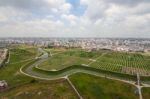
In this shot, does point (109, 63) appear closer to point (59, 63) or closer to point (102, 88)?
point (59, 63)

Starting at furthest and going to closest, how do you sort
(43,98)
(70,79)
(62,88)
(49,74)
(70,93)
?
(49,74) < (70,79) < (62,88) < (70,93) < (43,98)

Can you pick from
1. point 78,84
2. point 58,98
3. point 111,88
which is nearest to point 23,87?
point 58,98

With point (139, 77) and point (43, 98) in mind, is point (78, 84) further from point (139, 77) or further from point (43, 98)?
point (139, 77)

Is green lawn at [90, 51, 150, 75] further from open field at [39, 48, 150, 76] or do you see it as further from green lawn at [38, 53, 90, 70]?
green lawn at [38, 53, 90, 70]

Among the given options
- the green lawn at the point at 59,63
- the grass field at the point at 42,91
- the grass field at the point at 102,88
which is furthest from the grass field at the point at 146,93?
the green lawn at the point at 59,63

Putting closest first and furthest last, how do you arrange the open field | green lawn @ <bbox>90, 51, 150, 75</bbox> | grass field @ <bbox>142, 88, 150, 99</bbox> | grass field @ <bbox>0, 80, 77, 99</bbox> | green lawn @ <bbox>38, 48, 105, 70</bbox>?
grass field @ <bbox>142, 88, 150, 99</bbox>
grass field @ <bbox>0, 80, 77, 99</bbox>
green lawn @ <bbox>90, 51, 150, 75</bbox>
the open field
green lawn @ <bbox>38, 48, 105, 70</bbox>

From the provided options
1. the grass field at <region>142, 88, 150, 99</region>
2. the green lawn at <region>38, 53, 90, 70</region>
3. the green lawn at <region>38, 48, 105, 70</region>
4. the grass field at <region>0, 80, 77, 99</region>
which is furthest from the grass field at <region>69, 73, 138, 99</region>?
the green lawn at <region>38, 48, 105, 70</region>
